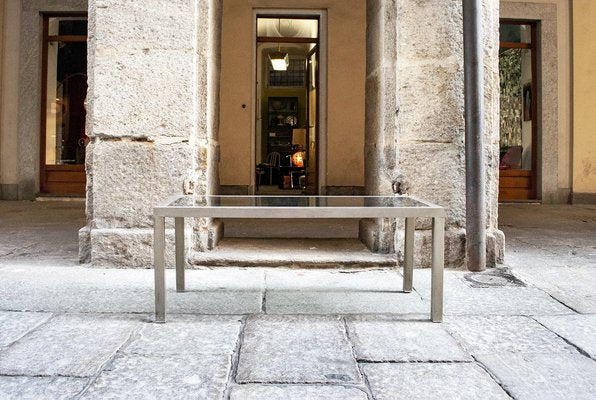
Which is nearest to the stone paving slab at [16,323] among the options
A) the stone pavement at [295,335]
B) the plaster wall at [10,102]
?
the stone pavement at [295,335]

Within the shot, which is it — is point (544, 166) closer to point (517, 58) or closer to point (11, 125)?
point (517, 58)

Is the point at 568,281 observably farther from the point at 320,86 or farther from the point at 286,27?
the point at 286,27

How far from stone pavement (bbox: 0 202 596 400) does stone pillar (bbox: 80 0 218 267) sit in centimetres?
31

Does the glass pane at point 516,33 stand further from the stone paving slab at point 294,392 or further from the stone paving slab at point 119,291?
the stone paving slab at point 294,392

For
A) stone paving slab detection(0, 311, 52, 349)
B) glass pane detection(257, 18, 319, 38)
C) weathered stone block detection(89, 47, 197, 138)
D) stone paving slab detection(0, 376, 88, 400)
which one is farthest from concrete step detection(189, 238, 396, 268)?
glass pane detection(257, 18, 319, 38)

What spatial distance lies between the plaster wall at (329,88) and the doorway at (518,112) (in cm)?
246

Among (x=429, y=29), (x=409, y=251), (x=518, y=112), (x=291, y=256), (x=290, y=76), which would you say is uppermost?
(x=290, y=76)

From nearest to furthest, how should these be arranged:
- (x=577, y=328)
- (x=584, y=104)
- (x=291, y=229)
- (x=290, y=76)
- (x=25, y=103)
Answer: (x=577, y=328), (x=291, y=229), (x=584, y=104), (x=25, y=103), (x=290, y=76)

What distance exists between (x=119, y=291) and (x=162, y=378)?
1.17 meters

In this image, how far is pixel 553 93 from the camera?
8.62 metres

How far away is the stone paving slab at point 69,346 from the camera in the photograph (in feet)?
5.62

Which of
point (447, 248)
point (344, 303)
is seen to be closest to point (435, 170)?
point (447, 248)

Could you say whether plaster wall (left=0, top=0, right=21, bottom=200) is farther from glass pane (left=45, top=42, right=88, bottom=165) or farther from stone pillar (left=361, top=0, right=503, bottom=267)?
stone pillar (left=361, top=0, right=503, bottom=267)

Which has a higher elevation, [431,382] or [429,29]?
[429,29]
